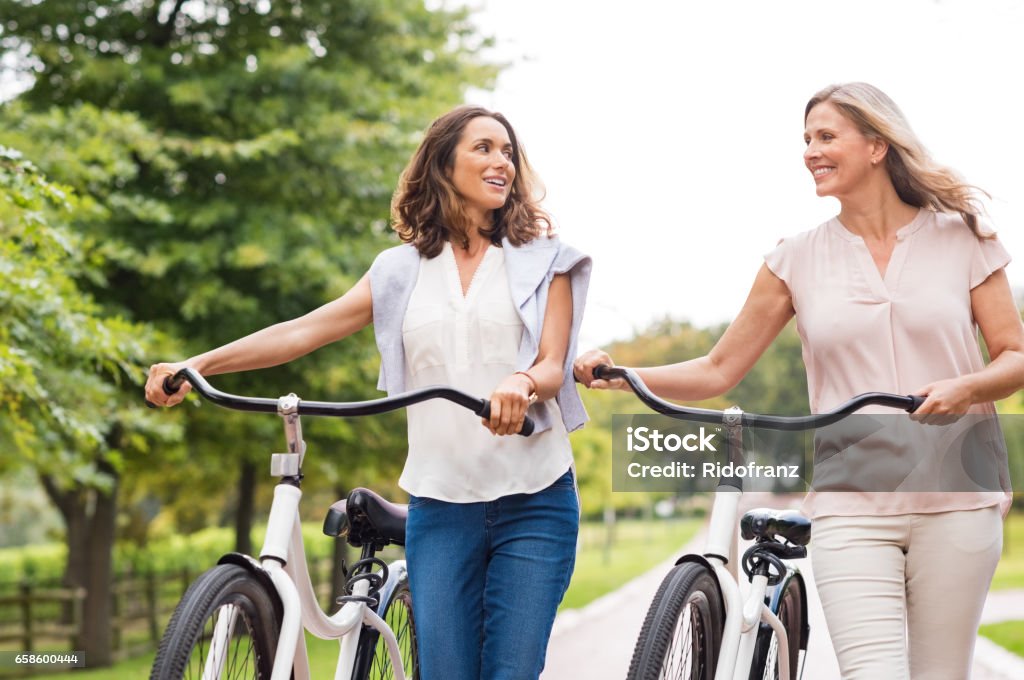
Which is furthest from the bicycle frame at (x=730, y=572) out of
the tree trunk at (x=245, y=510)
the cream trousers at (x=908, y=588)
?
the tree trunk at (x=245, y=510)

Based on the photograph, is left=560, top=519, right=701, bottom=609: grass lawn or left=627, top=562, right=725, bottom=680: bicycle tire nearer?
left=627, top=562, right=725, bottom=680: bicycle tire

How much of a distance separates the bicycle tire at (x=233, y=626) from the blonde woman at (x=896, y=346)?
3.27 feet

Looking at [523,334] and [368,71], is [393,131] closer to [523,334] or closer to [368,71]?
[368,71]

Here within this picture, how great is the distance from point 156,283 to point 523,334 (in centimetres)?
925

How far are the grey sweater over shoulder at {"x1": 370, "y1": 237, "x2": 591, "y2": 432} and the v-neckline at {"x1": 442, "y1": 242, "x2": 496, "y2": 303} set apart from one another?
0.06 metres

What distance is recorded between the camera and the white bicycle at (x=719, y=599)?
2896 mm

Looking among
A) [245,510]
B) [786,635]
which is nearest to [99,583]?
[245,510]

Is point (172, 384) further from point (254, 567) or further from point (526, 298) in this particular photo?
point (526, 298)

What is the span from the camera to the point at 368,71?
1246 centimetres

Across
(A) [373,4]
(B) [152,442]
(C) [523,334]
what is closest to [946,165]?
(C) [523,334]

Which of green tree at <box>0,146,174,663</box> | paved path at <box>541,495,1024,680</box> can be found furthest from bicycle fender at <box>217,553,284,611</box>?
paved path at <box>541,495,1024,680</box>

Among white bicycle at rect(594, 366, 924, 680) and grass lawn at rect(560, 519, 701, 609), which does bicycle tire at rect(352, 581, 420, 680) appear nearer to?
white bicycle at rect(594, 366, 924, 680)

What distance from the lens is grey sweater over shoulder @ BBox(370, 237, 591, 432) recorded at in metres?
3.29

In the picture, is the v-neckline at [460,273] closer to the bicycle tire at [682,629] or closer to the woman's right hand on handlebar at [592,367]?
the woman's right hand on handlebar at [592,367]
